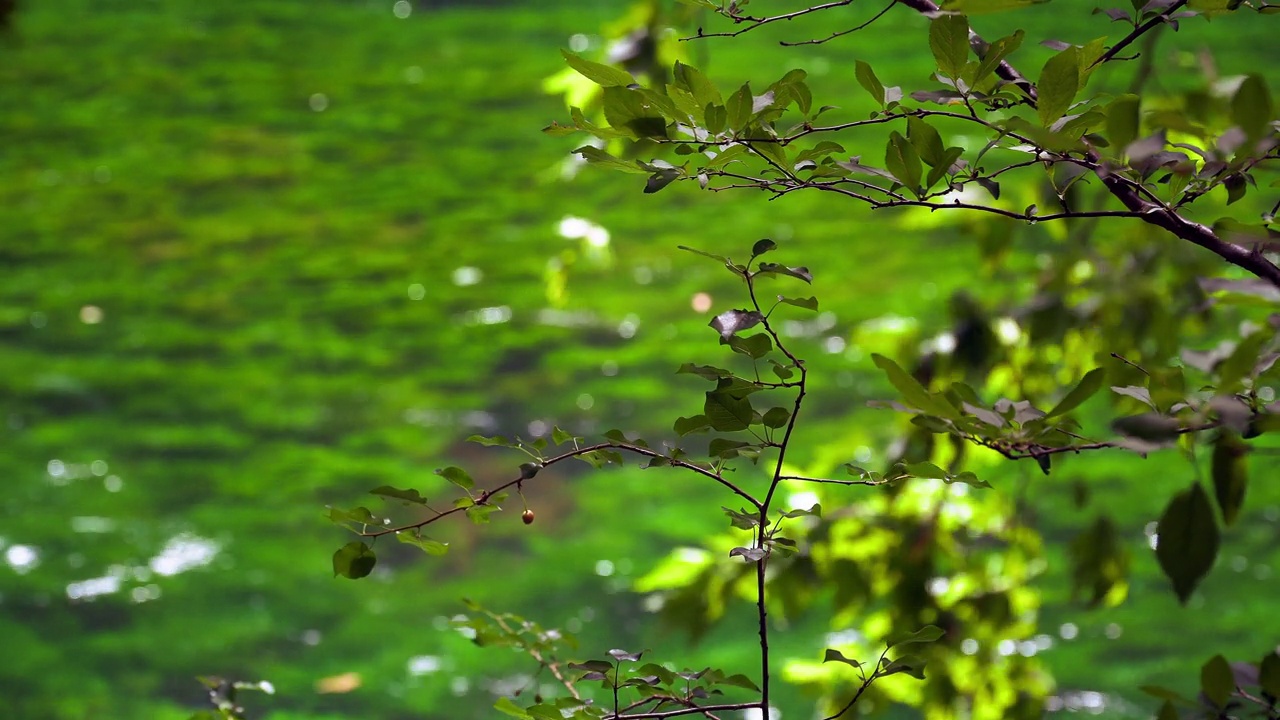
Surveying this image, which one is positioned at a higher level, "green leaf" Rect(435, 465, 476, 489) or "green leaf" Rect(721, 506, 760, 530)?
"green leaf" Rect(435, 465, 476, 489)

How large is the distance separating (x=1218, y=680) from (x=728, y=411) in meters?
0.28

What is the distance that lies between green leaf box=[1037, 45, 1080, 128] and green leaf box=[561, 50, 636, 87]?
0.56 ft

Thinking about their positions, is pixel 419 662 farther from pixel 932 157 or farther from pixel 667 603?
pixel 932 157

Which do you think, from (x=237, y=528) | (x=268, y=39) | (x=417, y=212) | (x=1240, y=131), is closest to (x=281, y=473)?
(x=237, y=528)

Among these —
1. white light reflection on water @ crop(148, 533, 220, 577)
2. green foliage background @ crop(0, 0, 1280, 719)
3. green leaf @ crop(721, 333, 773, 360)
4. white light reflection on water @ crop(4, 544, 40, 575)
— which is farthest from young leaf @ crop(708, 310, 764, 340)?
white light reflection on water @ crop(4, 544, 40, 575)

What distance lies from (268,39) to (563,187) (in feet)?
6.78

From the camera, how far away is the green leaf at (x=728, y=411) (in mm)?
539

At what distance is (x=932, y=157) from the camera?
501mm

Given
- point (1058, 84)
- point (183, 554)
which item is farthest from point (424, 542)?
point (183, 554)

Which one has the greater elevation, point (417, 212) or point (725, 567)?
point (725, 567)

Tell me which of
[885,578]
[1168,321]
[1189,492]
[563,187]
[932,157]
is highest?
[932,157]

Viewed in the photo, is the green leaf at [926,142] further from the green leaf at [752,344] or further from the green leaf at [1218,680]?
the green leaf at [1218,680]

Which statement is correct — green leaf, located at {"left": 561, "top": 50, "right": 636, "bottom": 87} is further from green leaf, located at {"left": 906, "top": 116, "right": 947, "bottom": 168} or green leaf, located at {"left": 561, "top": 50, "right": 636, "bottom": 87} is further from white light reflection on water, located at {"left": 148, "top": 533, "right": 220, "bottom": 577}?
white light reflection on water, located at {"left": 148, "top": 533, "right": 220, "bottom": 577}

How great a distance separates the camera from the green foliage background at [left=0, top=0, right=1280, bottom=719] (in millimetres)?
1896
